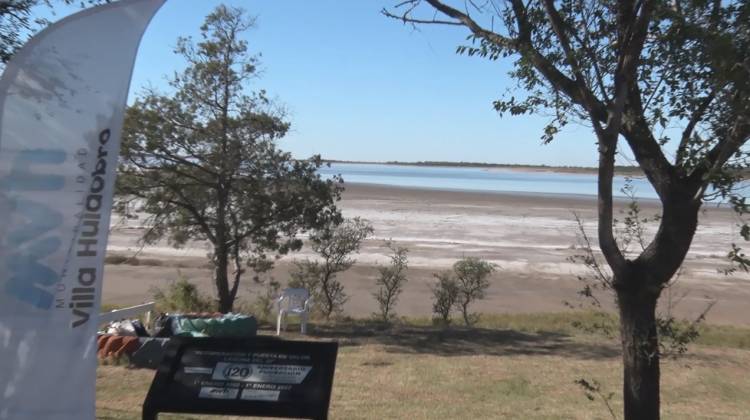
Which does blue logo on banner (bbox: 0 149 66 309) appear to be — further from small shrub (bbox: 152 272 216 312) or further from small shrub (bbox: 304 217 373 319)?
small shrub (bbox: 304 217 373 319)

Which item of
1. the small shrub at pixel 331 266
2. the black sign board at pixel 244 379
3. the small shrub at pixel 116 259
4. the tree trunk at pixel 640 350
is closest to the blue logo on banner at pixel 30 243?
the black sign board at pixel 244 379

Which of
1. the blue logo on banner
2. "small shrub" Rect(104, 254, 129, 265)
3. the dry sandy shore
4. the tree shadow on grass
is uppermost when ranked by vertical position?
the blue logo on banner

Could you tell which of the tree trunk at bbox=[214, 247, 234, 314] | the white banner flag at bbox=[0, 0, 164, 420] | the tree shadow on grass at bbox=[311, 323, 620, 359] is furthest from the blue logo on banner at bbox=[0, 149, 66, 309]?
the tree trunk at bbox=[214, 247, 234, 314]

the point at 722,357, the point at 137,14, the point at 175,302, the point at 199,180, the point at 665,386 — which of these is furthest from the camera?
the point at 175,302

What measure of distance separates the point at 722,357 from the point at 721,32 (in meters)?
8.81

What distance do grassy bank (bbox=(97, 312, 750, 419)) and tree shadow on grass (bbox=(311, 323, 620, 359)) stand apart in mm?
19

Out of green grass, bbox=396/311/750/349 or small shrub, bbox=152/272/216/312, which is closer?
green grass, bbox=396/311/750/349

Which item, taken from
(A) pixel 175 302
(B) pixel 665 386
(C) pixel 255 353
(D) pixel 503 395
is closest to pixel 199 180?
(A) pixel 175 302

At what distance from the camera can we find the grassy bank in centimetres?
764

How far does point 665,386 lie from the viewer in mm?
9297

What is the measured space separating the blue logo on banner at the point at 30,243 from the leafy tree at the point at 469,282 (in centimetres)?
1294

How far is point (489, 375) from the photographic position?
9.73 m

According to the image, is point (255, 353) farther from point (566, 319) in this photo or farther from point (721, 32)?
point (566, 319)

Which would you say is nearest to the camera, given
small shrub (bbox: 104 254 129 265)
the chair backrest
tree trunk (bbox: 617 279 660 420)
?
tree trunk (bbox: 617 279 660 420)
